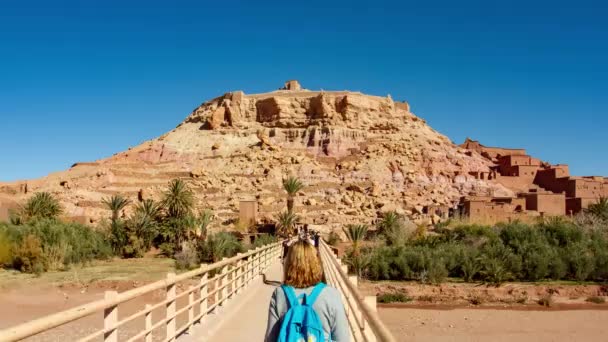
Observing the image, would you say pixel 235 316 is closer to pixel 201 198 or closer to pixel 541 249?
pixel 541 249

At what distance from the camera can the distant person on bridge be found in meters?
3.35

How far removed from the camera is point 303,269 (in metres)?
3.48

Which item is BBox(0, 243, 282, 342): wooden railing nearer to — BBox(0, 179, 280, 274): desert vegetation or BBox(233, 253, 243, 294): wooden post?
BBox(233, 253, 243, 294): wooden post

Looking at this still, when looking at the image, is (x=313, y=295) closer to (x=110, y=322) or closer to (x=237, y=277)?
(x=110, y=322)

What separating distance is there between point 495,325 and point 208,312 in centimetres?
1191

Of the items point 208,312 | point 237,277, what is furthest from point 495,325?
point 208,312

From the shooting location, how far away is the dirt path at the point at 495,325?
57.3ft

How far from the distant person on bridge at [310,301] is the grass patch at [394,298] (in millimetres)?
19447

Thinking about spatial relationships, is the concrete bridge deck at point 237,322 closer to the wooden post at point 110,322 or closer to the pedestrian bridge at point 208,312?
the pedestrian bridge at point 208,312

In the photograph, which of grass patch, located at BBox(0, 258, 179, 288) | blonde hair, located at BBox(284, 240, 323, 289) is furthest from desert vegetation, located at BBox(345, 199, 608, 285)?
blonde hair, located at BBox(284, 240, 323, 289)

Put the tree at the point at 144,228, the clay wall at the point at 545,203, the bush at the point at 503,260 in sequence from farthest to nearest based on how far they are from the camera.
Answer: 1. the clay wall at the point at 545,203
2. the tree at the point at 144,228
3. the bush at the point at 503,260

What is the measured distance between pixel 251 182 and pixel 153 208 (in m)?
21.8

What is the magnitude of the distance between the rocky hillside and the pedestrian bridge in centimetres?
2864

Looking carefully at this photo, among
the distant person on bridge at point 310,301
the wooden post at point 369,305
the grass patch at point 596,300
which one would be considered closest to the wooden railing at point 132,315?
the distant person on bridge at point 310,301
